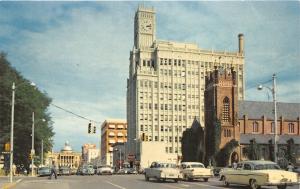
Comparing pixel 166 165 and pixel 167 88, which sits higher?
pixel 167 88

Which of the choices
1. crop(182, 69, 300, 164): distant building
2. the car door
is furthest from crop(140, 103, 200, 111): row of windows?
the car door

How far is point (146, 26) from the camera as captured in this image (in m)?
157

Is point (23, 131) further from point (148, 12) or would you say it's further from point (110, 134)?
point (110, 134)

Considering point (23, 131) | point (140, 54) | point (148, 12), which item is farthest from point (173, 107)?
point (23, 131)

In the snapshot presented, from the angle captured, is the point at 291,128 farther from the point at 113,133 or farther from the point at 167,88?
the point at 113,133

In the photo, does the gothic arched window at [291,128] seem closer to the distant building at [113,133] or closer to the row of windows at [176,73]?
the row of windows at [176,73]

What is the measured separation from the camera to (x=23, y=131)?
64.6 metres

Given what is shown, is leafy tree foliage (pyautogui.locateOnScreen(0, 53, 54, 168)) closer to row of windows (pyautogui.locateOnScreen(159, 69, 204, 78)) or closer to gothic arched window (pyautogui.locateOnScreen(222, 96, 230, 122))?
gothic arched window (pyautogui.locateOnScreen(222, 96, 230, 122))

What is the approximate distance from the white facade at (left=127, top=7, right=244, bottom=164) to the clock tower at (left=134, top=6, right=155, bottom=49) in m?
3.85

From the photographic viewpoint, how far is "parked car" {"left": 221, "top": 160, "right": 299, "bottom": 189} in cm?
2394

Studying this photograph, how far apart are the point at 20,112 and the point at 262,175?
45184 millimetres

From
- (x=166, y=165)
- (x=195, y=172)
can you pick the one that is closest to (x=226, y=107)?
(x=195, y=172)

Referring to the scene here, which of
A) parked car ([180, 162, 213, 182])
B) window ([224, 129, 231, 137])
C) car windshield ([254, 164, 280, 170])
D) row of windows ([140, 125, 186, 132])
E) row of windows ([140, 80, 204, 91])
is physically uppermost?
row of windows ([140, 80, 204, 91])

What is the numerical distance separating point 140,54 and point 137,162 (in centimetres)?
3820
